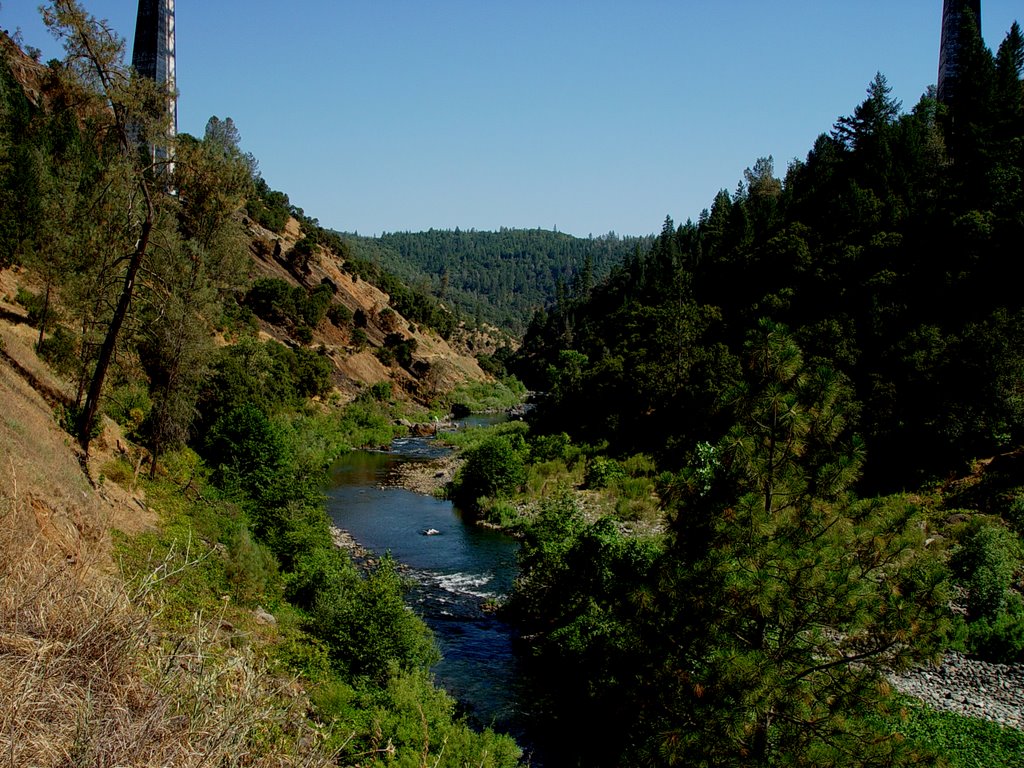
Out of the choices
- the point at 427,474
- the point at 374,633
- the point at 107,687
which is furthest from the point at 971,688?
the point at 427,474

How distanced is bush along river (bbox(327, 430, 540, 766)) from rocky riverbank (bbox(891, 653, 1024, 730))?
9.85 meters

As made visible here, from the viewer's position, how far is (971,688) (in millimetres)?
17562

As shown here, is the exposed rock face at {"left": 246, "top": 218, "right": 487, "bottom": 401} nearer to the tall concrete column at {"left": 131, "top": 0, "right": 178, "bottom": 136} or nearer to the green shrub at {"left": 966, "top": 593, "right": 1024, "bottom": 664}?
the tall concrete column at {"left": 131, "top": 0, "right": 178, "bottom": 136}

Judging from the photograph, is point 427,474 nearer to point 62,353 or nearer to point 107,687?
point 62,353

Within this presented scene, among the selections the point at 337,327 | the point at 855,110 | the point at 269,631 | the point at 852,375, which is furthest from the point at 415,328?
the point at 269,631

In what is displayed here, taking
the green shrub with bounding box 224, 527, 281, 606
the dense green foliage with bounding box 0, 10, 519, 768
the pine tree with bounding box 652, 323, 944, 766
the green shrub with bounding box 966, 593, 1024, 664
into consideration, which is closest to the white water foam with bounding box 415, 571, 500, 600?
the dense green foliage with bounding box 0, 10, 519, 768

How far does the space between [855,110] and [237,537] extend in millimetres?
66705

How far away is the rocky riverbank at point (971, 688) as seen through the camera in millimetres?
16516

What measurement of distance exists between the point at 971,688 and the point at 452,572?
1680 centimetres

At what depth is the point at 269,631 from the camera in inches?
659

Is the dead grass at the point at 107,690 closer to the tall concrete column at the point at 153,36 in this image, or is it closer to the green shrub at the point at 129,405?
the green shrub at the point at 129,405

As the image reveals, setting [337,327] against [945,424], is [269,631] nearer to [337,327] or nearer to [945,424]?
[945,424]

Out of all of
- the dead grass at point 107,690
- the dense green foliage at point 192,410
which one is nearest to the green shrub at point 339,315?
the dense green foliage at point 192,410

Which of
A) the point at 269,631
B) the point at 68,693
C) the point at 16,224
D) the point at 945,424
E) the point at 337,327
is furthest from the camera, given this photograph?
the point at 337,327
